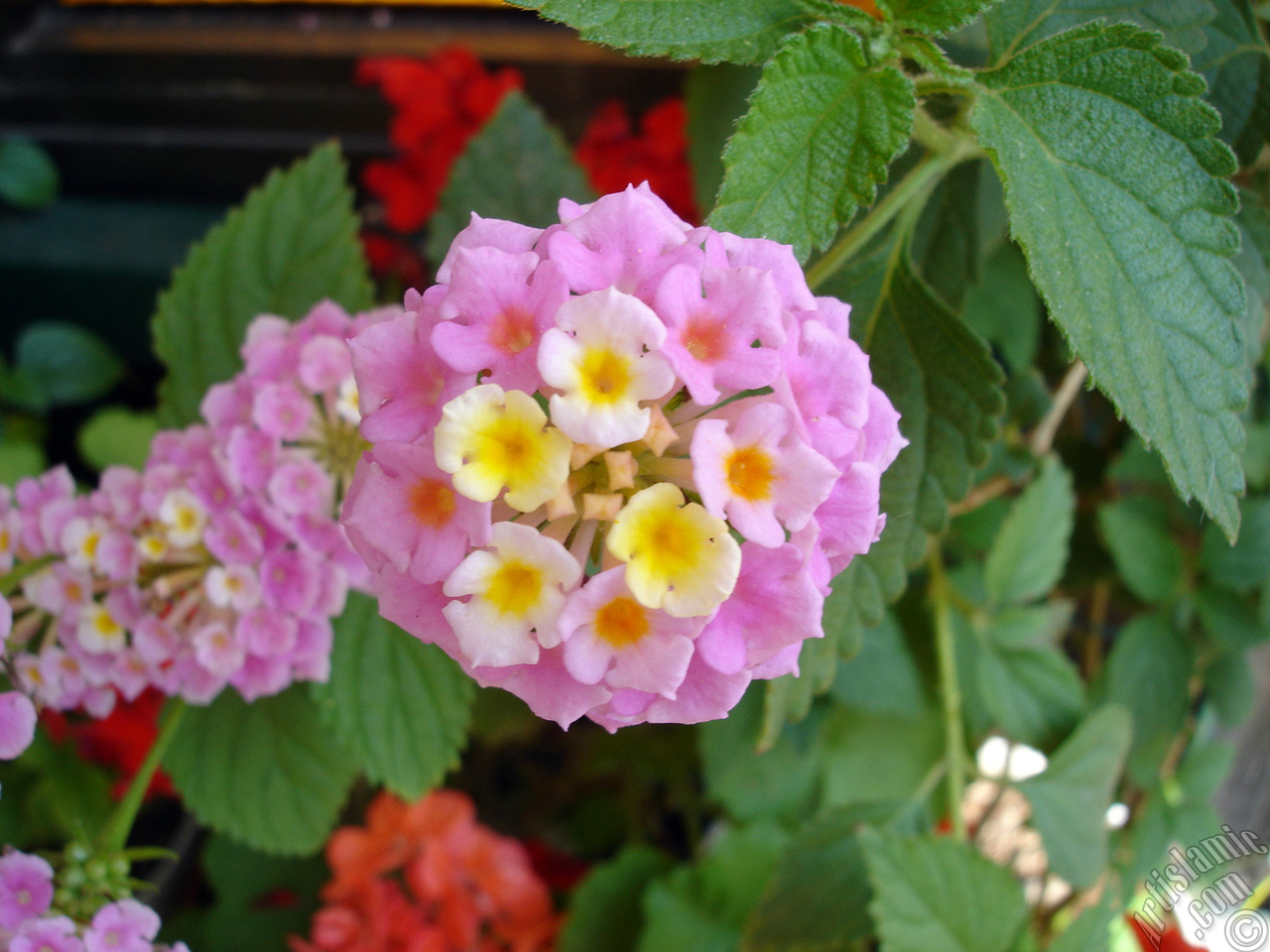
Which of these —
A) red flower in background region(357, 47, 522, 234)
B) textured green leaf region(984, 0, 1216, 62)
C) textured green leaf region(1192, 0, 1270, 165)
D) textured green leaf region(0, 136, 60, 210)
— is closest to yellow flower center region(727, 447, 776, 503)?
textured green leaf region(984, 0, 1216, 62)

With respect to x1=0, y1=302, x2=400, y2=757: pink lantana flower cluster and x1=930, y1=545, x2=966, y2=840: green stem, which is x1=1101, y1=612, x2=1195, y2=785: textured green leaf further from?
x1=0, y1=302, x2=400, y2=757: pink lantana flower cluster

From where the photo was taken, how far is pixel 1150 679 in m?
0.72

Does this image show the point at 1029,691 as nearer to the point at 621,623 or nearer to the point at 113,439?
the point at 621,623

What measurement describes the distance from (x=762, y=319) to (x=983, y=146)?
12 cm

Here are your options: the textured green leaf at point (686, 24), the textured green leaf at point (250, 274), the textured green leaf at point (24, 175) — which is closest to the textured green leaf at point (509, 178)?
the textured green leaf at point (250, 274)

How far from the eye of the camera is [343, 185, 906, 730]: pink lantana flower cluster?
0.93 feet

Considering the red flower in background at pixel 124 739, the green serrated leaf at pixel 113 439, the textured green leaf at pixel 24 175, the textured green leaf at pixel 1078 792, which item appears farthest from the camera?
the textured green leaf at pixel 24 175

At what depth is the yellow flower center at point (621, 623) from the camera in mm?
297

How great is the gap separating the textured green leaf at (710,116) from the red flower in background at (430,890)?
0.51m

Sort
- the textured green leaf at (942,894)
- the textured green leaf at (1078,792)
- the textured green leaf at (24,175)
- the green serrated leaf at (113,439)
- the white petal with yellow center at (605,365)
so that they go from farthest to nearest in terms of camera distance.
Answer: the textured green leaf at (24,175)
the green serrated leaf at (113,439)
the textured green leaf at (1078,792)
the textured green leaf at (942,894)
the white petal with yellow center at (605,365)

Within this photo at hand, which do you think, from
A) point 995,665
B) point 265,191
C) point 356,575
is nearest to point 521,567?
point 356,575

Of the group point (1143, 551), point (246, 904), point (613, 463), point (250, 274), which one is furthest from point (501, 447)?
point (246, 904)

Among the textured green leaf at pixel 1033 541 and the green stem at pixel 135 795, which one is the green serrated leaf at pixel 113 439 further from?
the textured green leaf at pixel 1033 541

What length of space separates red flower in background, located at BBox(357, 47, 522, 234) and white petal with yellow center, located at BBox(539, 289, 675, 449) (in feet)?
2.21
